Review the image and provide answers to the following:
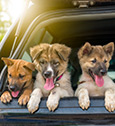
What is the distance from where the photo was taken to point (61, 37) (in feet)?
14.1

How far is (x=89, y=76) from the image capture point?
3.00 metres

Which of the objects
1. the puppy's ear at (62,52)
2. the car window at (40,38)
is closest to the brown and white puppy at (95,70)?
the puppy's ear at (62,52)

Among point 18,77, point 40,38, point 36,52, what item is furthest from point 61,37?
point 18,77

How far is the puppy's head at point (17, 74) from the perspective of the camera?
8.23 feet

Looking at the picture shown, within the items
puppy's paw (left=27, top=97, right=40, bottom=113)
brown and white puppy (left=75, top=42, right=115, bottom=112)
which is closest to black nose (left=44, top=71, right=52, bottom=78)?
brown and white puppy (left=75, top=42, right=115, bottom=112)

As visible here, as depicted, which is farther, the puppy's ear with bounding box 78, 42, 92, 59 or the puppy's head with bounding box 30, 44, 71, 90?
the puppy's ear with bounding box 78, 42, 92, 59

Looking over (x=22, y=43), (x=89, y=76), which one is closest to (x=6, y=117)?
(x=22, y=43)

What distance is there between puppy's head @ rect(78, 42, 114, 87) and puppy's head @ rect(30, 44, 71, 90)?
0.28 meters

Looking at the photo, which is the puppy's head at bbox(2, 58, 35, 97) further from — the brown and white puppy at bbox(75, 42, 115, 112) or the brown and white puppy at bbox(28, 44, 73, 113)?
the brown and white puppy at bbox(75, 42, 115, 112)

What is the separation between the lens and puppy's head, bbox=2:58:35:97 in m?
2.51

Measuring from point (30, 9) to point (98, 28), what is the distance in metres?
1.76

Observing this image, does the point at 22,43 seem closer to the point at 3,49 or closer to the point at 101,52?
the point at 3,49

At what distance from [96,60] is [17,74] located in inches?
43.6

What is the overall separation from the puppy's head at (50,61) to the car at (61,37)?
0.76 ft
